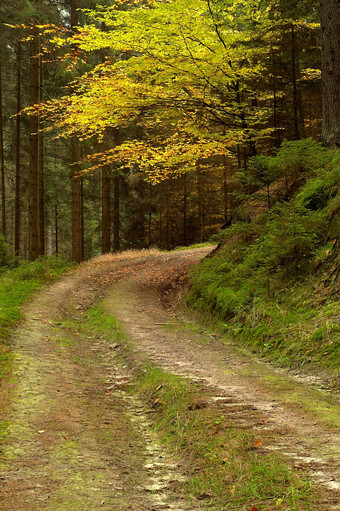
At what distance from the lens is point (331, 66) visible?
9.80 metres

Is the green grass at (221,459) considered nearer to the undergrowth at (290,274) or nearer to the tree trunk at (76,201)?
the undergrowth at (290,274)

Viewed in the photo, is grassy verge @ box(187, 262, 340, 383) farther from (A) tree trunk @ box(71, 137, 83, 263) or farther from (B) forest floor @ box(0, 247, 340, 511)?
(A) tree trunk @ box(71, 137, 83, 263)

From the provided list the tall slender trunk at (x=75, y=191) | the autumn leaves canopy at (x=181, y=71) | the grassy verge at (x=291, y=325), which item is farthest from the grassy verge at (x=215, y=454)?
the tall slender trunk at (x=75, y=191)

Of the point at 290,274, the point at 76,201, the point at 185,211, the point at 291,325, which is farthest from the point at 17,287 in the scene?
the point at 185,211

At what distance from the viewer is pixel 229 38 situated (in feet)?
35.8

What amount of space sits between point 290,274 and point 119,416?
450 cm

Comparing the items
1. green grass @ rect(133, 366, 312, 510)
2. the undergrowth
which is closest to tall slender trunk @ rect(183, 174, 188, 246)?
the undergrowth

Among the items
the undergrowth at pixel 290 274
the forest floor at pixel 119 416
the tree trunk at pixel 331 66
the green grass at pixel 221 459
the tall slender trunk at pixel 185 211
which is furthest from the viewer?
the tall slender trunk at pixel 185 211

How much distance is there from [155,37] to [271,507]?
1019 cm

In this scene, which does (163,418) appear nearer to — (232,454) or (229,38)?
(232,454)

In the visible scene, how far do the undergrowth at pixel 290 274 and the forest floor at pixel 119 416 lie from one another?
493 mm

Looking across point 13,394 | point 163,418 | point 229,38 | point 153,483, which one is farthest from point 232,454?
point 229,38

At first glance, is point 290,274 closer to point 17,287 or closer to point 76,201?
point 17,287

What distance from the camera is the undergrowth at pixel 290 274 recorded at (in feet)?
20.5
